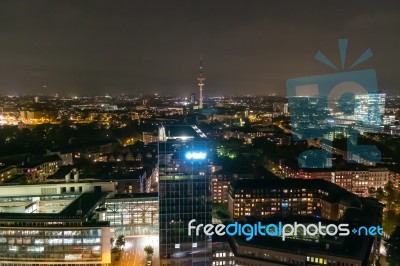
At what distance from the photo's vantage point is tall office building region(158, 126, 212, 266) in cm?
1198

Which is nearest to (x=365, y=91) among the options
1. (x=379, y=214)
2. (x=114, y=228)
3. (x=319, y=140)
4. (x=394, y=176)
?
(x=319, y=140)

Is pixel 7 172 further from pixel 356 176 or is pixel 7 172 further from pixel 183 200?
pixel 356 176

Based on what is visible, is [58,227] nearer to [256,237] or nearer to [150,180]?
[256,237]

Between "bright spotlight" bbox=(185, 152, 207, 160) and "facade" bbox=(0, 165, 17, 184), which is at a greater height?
"bright spotlight" bbox=(185, 152, 207, 160)

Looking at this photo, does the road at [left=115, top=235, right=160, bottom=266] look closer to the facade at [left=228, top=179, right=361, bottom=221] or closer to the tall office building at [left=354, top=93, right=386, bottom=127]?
the facade at [left=228, top=179, right=361, bottom=221]

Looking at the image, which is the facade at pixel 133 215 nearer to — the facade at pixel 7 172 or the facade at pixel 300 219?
the facade at pixel 300 219

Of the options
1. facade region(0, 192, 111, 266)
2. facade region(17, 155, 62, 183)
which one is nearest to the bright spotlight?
facade region(0, 192, 111, 266)

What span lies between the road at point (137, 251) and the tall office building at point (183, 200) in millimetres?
1216

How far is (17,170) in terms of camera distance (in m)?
23.1

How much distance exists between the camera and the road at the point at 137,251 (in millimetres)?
13008

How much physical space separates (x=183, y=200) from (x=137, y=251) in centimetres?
329

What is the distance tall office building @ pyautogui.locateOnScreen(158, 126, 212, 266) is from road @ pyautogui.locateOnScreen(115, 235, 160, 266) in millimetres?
1216

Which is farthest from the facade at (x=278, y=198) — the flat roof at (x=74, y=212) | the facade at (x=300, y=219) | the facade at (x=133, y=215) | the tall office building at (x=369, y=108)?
the tall office building at (x=369, y=108)

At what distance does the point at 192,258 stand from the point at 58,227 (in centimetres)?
437
